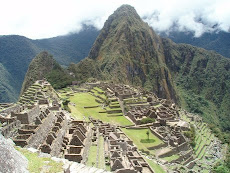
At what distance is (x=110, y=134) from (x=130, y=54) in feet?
450

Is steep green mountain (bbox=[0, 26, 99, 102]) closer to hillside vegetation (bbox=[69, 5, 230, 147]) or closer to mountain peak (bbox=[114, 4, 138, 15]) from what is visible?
hillside vegetation (bbox=[69, 5, 230, 147])

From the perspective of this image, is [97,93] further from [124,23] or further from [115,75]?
[124,23]

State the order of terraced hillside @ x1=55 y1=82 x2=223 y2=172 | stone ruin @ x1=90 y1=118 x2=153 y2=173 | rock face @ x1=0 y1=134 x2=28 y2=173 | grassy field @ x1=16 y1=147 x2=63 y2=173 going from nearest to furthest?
rock face @ x1=0 y1=134 x2=28 y2=173 < grassy field @ x1=16 y1=147 x2=63 y2=173 < stone ruin @ x1=90 y1=118 x2=153 y2=173 < terraced hillside @ x1=55 y1=82 x2=223 y2=172

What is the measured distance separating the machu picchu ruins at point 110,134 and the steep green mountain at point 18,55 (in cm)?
3197

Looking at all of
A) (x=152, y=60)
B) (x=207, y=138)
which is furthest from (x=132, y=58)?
(x=207, y=138)

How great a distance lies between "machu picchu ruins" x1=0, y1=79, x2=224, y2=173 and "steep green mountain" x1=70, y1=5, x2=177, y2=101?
266 ft

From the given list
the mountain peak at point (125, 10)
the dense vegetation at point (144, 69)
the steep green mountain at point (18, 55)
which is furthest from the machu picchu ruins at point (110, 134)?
the mountain peak at point (125, 10)

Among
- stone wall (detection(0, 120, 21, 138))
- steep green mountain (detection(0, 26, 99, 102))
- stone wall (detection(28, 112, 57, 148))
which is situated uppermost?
steep green mountain (detection(0, 26, 99, 102))

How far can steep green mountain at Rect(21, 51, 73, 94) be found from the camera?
74850mm

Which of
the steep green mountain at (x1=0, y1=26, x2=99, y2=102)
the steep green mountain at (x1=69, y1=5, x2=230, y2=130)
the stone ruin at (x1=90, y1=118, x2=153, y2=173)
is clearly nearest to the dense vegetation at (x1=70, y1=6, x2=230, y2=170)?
the steep green mountain at (x1=69, y1=5, x2=230, y2=130)

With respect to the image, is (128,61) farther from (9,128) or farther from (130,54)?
(9,128)

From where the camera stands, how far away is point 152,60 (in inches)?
7013

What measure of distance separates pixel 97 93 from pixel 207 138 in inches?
1122

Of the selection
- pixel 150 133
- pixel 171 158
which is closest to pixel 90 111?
pixel 150 133
